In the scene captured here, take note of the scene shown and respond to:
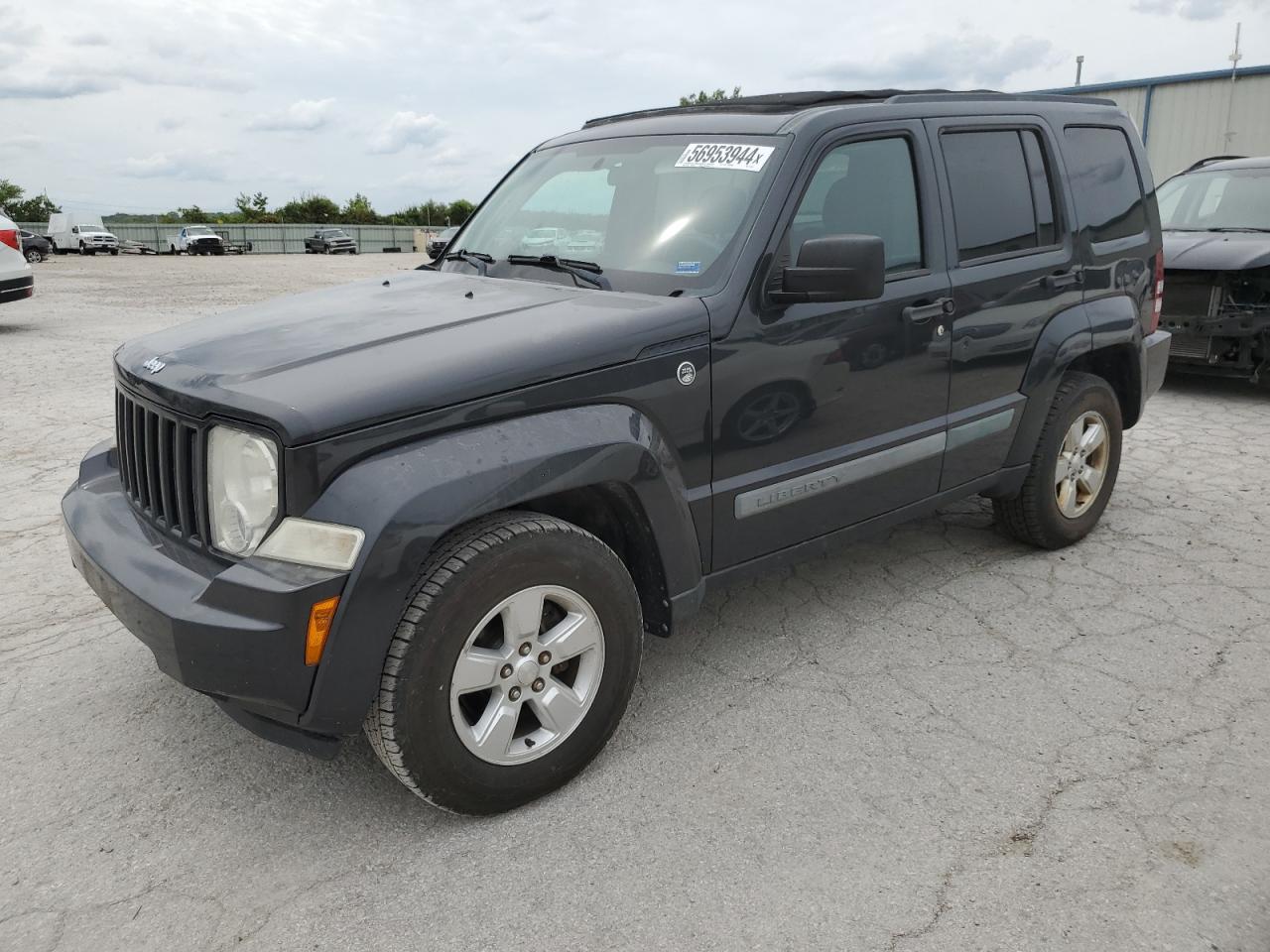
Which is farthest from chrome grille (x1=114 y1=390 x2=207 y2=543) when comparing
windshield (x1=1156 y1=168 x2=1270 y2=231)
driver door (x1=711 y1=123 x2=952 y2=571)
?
windshield (x1=1156 y1=168 x2=1270 y2=231)

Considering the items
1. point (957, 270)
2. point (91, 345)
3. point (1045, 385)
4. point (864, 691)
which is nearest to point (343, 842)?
point (864, 691)

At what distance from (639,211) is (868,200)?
0.80 meters

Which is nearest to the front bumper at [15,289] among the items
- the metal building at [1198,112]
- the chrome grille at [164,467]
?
the chrome grille at [164,467]

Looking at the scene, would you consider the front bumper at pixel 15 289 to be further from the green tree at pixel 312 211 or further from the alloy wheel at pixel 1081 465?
the green tree at pixel 312 211

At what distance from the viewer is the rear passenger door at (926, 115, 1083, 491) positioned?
371 cm

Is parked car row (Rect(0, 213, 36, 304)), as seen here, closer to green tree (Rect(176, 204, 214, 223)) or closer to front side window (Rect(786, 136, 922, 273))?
front side window (Rect(786, 136, 922, 273))

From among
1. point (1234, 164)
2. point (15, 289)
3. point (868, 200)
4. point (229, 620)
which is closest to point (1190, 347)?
point (1234, 164)

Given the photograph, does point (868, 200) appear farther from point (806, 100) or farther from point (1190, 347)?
point (1190, 347)

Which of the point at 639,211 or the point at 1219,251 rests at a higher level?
the point at 1219,251

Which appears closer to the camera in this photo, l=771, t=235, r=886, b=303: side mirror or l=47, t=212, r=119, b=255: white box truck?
l=771, t=235, r=886, b=303: side mirror

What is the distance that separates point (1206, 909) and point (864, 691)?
1.20 m

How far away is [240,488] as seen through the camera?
2.45 metres

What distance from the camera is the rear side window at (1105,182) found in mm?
4266

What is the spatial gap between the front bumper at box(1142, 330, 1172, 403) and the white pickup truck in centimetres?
4171
